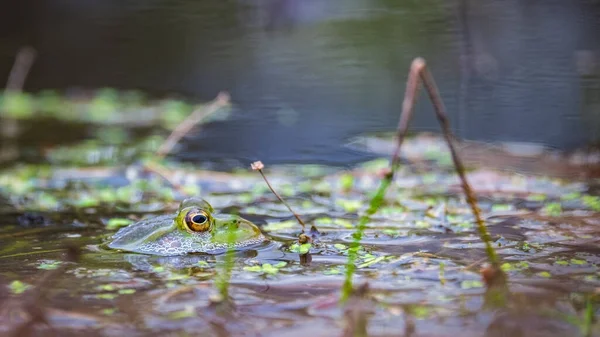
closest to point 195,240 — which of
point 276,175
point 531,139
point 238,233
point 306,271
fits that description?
point 238,233

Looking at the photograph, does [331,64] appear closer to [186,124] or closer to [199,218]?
[186,124]

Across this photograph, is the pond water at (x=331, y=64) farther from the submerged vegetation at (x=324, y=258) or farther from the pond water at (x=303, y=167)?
the submerged vegetation at (x=324, y=258)

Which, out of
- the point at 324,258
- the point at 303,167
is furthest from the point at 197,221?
the point at 303,167

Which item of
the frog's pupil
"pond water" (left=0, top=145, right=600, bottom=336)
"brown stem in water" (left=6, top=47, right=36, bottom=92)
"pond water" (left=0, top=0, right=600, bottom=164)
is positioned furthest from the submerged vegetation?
"brown stem in water" (left=6, top=47, right=36, bottom=92)

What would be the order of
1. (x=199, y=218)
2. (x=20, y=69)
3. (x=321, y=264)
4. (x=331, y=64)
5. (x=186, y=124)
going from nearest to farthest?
1. (x=321, y=264)
2. (x=199, y=218)
3. (x=186, y=124)
4. (x=331, y=64)
5. (x=20, y=69)

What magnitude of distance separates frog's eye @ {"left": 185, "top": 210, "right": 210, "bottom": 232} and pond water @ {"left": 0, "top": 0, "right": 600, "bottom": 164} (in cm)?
219

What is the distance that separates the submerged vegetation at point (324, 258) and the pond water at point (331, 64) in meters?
1.11

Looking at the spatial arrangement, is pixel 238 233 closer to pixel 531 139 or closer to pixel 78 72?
pixel 531 139

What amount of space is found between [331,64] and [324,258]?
4475mm

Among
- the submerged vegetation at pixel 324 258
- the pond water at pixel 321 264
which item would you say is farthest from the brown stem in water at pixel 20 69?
the pond water at pixel 321 264

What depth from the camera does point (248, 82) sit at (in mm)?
6676

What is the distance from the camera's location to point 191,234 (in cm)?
214

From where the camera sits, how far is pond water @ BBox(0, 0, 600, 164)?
477 centimetres

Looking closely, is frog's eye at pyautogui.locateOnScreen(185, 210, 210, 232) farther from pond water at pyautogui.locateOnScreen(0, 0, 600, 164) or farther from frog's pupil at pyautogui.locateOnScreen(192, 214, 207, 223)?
pond water at pyautogui.locateOnScreen(0, 0, 600, 164)
